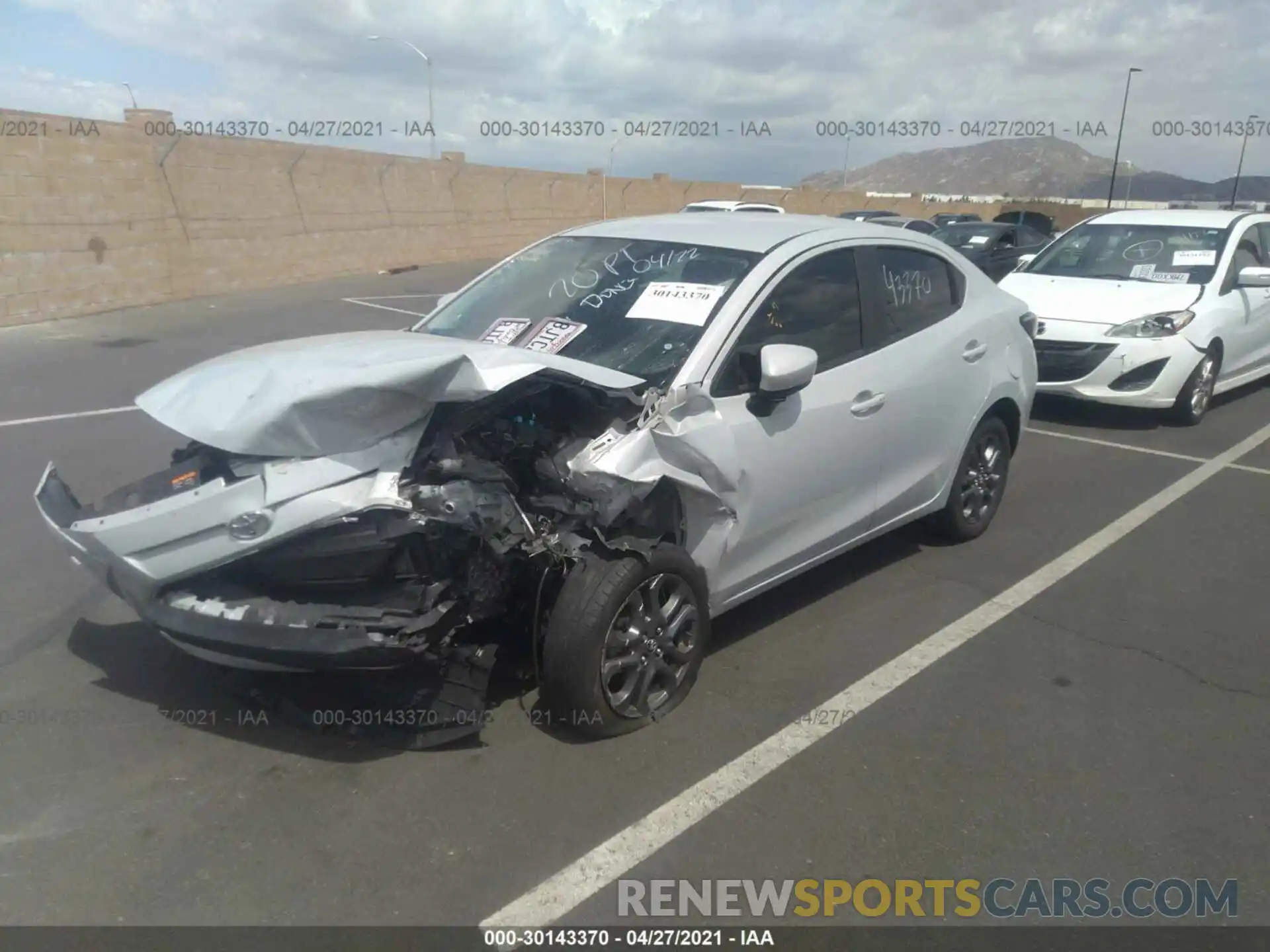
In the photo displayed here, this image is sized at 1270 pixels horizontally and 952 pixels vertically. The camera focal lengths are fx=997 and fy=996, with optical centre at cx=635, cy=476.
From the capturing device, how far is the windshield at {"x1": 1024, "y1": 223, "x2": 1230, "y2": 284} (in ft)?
29.2

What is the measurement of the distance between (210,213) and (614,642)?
1831cm

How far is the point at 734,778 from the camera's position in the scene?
11.2 ft

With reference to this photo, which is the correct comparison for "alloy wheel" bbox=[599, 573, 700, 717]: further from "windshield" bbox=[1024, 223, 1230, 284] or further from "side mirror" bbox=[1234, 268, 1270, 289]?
"side mirror" bbox=[1234, 268, 1270, 289]

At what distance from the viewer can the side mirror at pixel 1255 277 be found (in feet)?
28.3

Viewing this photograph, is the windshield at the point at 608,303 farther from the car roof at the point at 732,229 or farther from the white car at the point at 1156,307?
the white car at the point at 1156,307

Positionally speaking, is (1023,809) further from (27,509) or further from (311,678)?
(27,509)

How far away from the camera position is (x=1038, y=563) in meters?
5.42

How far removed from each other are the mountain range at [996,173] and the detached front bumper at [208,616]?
126 meters

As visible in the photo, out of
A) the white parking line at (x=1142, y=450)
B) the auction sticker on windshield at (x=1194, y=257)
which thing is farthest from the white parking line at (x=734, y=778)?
the auction sticker on windshield at (x=1194, y=257)

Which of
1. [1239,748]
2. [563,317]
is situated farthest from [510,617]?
[1239,748]

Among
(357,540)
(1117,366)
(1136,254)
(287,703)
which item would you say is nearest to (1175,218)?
(1136,254)

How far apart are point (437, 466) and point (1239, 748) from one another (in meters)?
3.10

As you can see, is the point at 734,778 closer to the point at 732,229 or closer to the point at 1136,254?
the point at 732,229

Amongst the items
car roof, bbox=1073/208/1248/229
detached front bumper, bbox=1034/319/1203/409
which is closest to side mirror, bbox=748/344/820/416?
detached front bumper, bbox=1034/319/1203/409
